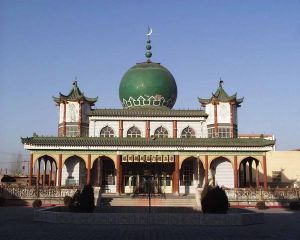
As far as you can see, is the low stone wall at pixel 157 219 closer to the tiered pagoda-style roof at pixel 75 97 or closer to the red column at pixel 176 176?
the red column at pixel 176 176

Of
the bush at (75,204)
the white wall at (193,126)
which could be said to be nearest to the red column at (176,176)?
the white wall at (193,126)

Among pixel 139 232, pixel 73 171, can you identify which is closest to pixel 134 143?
pixel 73 171

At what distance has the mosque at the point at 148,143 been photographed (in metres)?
42.5

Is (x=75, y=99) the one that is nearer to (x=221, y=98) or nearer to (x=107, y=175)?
(x=107, y=175)

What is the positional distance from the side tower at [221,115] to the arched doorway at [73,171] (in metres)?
14.4

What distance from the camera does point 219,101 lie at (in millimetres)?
48812

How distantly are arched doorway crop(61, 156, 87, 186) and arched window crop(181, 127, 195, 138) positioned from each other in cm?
1133

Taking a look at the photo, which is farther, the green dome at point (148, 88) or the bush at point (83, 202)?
the green dome at point (148, 88)

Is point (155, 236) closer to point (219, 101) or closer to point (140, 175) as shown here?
point (140, 175)

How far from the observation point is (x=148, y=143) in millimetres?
42469

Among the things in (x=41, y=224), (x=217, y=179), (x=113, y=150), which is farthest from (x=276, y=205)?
(x=41, y=224)

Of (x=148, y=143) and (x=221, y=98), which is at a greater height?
(x=221, y=98)

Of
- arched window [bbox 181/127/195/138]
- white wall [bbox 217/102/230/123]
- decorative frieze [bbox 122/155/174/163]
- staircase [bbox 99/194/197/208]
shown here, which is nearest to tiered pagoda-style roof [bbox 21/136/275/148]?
decorative frieze [bbox 122/155/174/163]

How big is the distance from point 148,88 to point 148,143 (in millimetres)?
9608
